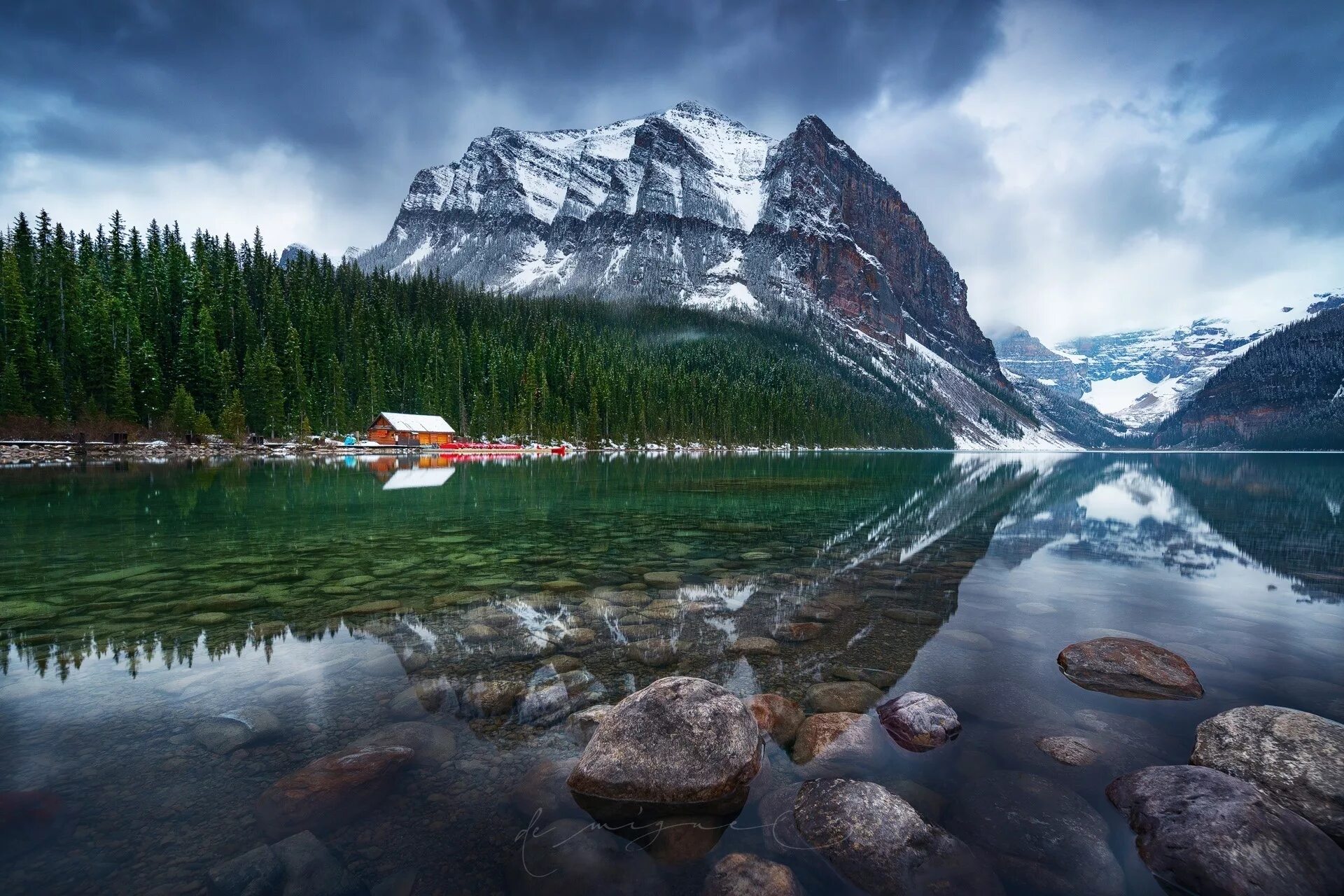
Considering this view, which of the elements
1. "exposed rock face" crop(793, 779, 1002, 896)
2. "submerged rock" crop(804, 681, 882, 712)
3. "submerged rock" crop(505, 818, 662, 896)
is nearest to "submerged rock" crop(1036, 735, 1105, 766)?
"submerged rock" crop(804, 681, 882, 712)

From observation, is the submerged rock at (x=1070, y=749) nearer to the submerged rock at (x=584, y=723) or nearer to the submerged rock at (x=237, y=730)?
the submerged rock at (x=584, y=723)

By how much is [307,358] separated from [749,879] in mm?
102814

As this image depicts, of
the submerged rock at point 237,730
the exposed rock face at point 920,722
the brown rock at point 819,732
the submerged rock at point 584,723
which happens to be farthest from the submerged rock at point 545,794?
the exposed rock face at point 920,722

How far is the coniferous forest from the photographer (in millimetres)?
63406

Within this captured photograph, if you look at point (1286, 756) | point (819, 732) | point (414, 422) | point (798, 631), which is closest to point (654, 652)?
point (798, 631)

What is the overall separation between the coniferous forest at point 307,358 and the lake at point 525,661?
55036 millimetres

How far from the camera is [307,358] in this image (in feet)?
290

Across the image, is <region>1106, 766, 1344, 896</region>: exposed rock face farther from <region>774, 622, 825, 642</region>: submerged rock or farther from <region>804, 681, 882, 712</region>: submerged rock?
<region>774, 622, 825, 642</region>: submerged rock

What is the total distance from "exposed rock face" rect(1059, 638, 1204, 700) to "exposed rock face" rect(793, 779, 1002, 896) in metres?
5.41

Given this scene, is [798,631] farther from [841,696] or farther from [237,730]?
[237,730]

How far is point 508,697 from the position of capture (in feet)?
25.9

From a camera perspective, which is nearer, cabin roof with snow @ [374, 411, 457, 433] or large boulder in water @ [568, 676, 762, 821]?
large boulder in water @ [568, 676, 762, 821]

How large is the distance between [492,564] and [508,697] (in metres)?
Result: 8.39

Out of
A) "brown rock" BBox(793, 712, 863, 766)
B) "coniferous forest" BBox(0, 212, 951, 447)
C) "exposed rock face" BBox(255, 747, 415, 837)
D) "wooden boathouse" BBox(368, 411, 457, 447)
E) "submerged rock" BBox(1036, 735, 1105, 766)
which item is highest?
"coniferous forest" BBox(0, 212, 951, 447)
